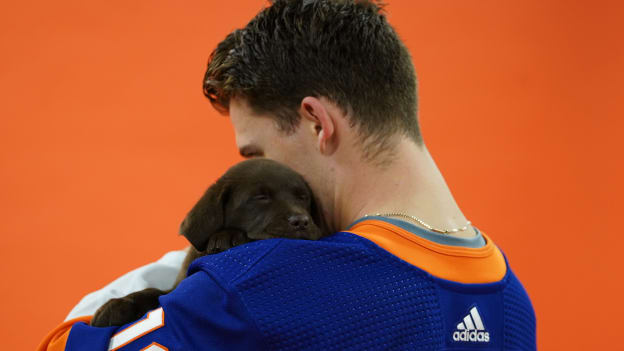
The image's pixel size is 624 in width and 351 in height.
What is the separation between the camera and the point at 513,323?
134cm

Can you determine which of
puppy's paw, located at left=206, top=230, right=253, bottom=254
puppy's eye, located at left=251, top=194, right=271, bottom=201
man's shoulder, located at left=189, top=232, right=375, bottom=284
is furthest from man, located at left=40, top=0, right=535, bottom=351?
puppy's paw, located at left=206, top=230, right=253, bottom=254

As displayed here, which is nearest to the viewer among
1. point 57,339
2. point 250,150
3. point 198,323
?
point 198,323

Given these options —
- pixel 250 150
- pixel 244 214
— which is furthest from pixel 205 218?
pixel 250 150

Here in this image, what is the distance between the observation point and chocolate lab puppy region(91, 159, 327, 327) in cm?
142

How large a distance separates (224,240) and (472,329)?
582 millimetres

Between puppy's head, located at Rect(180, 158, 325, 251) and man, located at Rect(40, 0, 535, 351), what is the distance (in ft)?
0.17

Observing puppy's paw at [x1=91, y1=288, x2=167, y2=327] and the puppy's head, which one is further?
the puppy's head

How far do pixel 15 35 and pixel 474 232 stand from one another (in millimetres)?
3188

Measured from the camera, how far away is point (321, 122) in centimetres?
142

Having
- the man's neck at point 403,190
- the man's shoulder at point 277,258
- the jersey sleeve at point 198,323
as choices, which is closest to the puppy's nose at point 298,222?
the man's neck at point 403,190

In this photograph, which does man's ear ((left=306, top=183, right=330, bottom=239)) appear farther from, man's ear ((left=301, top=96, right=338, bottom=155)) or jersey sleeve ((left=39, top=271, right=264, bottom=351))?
jersey sleeve ((left=39, top=271, right=264, bottom=351))

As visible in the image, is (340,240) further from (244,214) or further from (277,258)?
(244,214)

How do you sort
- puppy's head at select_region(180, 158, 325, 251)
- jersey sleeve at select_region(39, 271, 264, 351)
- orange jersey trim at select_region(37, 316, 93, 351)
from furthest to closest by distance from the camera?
puppy's head at select_region(180, 158, 325, 251) → orange jersey trim at select_region(37, 316, 93, 351) → jersey sleeve at select_region(39, 271, 264, 351)

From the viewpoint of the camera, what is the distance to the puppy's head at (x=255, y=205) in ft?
4.74
